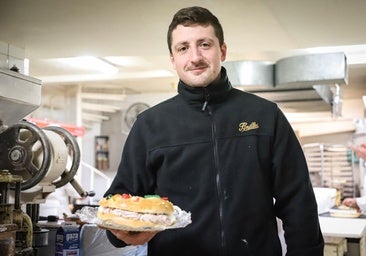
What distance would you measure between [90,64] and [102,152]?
4027mm

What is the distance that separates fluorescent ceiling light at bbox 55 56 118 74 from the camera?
5.70 metres

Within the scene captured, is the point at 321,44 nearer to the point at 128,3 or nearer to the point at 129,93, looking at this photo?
the point at 128,3

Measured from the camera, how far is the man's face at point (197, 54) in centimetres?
157

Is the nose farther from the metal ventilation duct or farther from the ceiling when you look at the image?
the metal ventilation duct

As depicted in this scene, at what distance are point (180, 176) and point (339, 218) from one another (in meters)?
3.48

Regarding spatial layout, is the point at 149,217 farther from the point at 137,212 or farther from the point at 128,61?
the point at 128,61

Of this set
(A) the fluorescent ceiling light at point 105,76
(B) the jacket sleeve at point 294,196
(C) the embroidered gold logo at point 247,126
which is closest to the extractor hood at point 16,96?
(C) the embroidered gold logo at point 247,126

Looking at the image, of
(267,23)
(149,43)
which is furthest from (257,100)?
(149,43)

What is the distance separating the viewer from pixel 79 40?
11.7 ft

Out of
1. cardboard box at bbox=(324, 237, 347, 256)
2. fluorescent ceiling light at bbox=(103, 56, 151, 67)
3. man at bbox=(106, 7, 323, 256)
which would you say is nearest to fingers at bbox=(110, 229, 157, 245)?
man at bbox=(106, 7, 323, 256)

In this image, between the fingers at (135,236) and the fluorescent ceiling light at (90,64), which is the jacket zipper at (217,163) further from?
the fluorescent ceiling light at (90,64)

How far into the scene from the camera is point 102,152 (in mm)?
9922

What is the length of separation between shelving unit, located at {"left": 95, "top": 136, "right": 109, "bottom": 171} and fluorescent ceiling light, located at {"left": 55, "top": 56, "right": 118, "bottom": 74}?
128 inches

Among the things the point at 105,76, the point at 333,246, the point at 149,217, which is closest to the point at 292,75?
the point at 333,246
